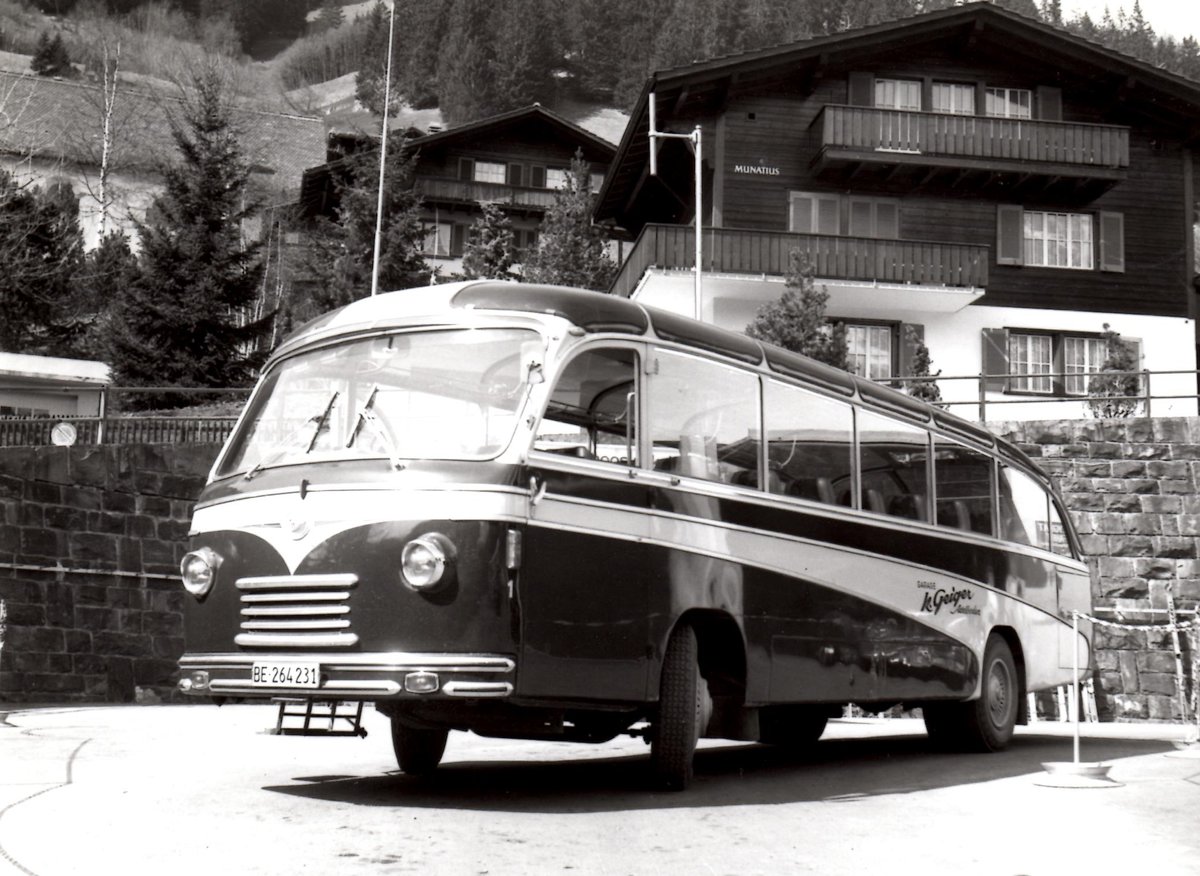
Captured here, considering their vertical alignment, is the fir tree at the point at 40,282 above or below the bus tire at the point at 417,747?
above

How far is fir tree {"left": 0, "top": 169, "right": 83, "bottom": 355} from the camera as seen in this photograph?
1821 inches

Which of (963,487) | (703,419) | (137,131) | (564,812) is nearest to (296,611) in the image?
(564,812)

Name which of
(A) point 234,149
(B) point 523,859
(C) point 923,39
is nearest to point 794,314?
(C) point 923,39

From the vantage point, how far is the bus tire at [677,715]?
28.5 feet

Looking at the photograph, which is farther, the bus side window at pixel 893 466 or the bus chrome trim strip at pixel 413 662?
the bus side window at pixel 893 466

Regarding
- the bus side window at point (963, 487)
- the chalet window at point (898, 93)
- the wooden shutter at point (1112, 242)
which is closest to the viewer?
the bus side window at point (963, 487)

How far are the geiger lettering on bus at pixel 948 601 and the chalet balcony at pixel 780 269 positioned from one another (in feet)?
80.7

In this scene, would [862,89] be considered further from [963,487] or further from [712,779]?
[712,779]

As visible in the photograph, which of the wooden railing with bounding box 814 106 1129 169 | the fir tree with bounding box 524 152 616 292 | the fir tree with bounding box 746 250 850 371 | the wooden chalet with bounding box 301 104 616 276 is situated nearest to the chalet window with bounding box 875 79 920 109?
the wooden railing with bounding box 814 106 1129 169

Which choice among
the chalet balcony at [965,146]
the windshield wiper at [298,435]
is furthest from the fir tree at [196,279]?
the windshield wiper at [298,435]

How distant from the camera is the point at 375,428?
8266 millimetres

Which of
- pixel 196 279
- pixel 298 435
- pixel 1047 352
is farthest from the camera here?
pixel 1047 352

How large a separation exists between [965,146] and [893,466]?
95.7 feet

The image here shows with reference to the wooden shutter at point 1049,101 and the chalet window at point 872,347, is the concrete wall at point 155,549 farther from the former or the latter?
the wooden shutter at point 1049,101
